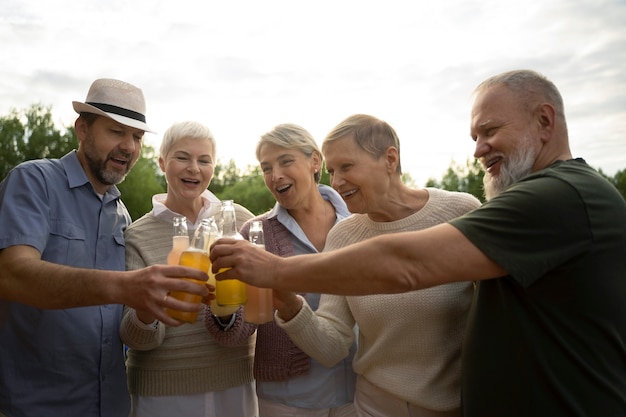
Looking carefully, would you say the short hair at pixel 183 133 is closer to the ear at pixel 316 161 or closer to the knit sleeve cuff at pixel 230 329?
the ear at pixel 316 161

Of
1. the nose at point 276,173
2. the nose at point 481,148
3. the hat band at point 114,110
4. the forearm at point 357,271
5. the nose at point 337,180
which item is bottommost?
the forearm at point 357,271

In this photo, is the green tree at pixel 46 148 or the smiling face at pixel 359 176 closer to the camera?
the smiling face at pixel 359 176

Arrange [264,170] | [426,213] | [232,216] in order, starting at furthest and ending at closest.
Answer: [264,170] → [426,213] → [232,216]

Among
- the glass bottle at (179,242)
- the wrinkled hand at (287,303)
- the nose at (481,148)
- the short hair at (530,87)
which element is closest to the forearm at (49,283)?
the glass bottle at (179,242)

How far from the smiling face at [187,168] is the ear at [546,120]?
247 centimetres

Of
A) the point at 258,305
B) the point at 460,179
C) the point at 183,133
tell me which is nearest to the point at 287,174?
the point at 183,133

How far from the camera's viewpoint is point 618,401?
2.42m

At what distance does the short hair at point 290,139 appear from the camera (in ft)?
14.2

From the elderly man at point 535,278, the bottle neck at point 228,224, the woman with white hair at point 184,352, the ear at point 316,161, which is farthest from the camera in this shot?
the ear at point 316,161

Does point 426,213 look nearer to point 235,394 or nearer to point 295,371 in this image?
point 295,371

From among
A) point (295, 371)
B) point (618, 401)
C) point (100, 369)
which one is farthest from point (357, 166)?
point (100, 369)

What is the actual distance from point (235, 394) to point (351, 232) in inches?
59.1

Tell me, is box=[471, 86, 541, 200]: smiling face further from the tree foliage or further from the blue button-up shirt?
the tree foliage

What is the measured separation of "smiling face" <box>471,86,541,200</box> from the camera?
9.22 feet
